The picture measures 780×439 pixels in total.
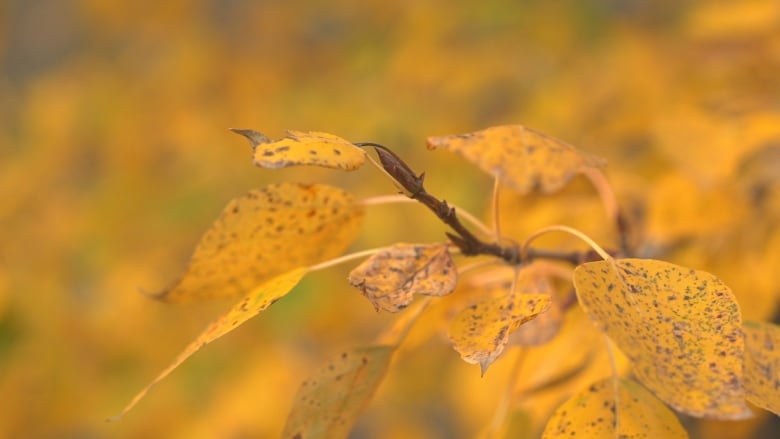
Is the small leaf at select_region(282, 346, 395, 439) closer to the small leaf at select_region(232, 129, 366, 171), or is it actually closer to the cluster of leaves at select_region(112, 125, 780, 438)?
the cluster of leaves at select_region(112, 125, 780, 438)

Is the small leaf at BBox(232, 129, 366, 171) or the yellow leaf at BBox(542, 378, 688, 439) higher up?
Answer: the small leaf at BBox(232, 129, 366, 171)

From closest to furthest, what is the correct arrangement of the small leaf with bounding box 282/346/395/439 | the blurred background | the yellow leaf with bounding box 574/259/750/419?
1. the yellow leaf with bounding box 574/259/750/419
2. the small leaf with bounding box 282/346/395/439
3. the blurred background

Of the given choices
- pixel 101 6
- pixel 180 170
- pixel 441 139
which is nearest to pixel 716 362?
pixel 441 139

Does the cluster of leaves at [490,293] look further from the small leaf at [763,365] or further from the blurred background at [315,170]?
the blurred background at [315,170]

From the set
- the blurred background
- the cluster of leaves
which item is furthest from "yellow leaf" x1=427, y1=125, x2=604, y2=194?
the blurred background

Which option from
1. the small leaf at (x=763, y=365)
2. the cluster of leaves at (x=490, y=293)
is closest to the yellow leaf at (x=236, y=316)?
the cluster of leaves at (x=490, y=293)

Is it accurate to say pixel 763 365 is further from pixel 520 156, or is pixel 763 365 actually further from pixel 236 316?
pixel 236 316
